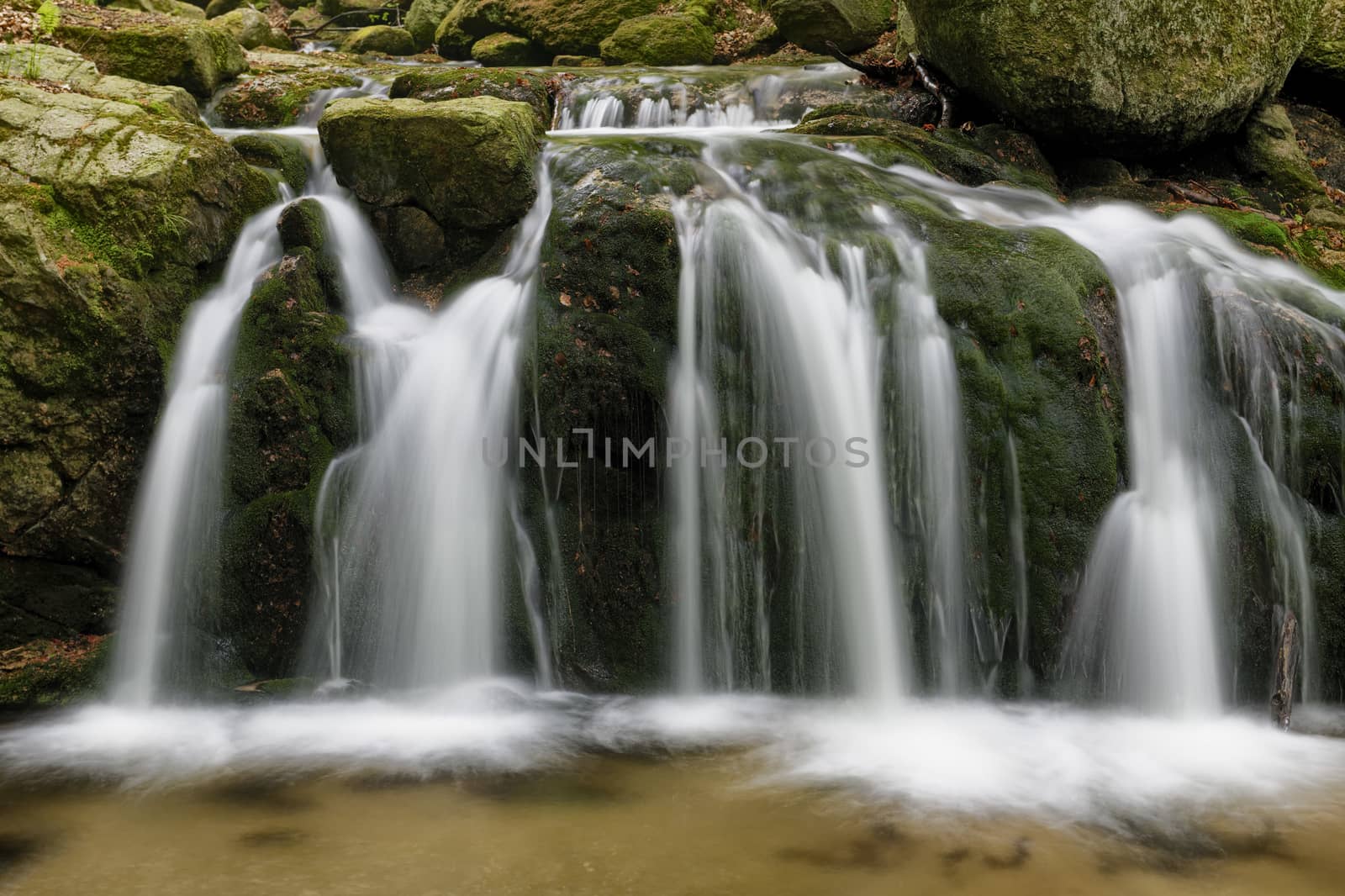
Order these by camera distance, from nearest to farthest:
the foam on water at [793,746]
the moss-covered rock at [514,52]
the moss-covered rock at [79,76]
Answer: the foam on water at [793,746] → the moss-covered rock at [79,76] → the moss-covered rock at [514,52]

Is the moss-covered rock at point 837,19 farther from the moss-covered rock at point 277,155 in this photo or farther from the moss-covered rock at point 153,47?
the moss-covered rock at point 277,155

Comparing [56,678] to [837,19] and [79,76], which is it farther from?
[837,19]

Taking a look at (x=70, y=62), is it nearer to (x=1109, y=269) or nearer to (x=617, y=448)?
(x=617, y=448)

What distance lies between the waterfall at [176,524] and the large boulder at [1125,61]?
589cm

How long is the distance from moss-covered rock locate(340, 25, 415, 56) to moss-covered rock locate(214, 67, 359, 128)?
775 cm

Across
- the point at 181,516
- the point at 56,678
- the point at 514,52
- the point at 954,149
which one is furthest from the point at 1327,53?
the point at 56,678

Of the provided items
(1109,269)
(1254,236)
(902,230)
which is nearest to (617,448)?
(902,230)

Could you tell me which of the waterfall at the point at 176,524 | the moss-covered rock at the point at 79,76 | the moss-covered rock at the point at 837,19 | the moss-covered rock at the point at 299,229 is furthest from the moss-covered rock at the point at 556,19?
the waterfall at the point at 176,524

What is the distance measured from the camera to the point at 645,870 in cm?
269

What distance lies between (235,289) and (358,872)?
144 inches

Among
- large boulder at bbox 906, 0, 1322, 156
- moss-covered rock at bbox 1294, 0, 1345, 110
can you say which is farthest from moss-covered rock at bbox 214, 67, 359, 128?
moss-covered rock at bbox 1294, 0, 1345, 110

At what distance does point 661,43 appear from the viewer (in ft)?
39.2

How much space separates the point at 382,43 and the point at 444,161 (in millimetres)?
12122

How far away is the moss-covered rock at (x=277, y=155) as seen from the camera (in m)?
5.82
